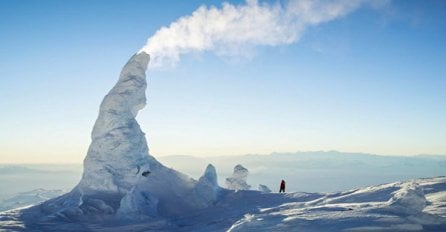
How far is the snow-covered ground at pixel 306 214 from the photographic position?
22516mm

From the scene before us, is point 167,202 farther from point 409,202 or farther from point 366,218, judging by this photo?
point 409,202

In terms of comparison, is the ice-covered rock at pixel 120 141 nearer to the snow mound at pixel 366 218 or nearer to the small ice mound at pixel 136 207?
the small ice mound at pixel 136 207

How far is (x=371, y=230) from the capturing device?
70.2ft

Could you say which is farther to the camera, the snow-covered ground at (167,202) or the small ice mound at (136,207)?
the small ice mound at (136,207)

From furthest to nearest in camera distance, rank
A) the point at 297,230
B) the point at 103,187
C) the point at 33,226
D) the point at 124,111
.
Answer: the point at 124,111 < the point at 103,187 < the point at 33,226 < the point at 297,230

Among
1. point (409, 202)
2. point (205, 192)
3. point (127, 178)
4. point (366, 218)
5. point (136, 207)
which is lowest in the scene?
point (136, 207)

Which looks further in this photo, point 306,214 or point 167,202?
point 167,202

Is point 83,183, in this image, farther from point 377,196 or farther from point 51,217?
point 377,196

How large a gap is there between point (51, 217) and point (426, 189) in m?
34.5

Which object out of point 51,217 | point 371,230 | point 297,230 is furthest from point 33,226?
point 371,230

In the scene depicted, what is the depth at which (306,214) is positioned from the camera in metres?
26.7

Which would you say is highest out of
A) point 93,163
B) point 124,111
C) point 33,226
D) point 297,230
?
point 124,111

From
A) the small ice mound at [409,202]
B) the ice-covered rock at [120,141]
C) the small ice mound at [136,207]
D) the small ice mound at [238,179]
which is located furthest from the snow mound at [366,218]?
the small ice mound at [238,179]

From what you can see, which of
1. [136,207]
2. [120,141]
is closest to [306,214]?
[136,207]
